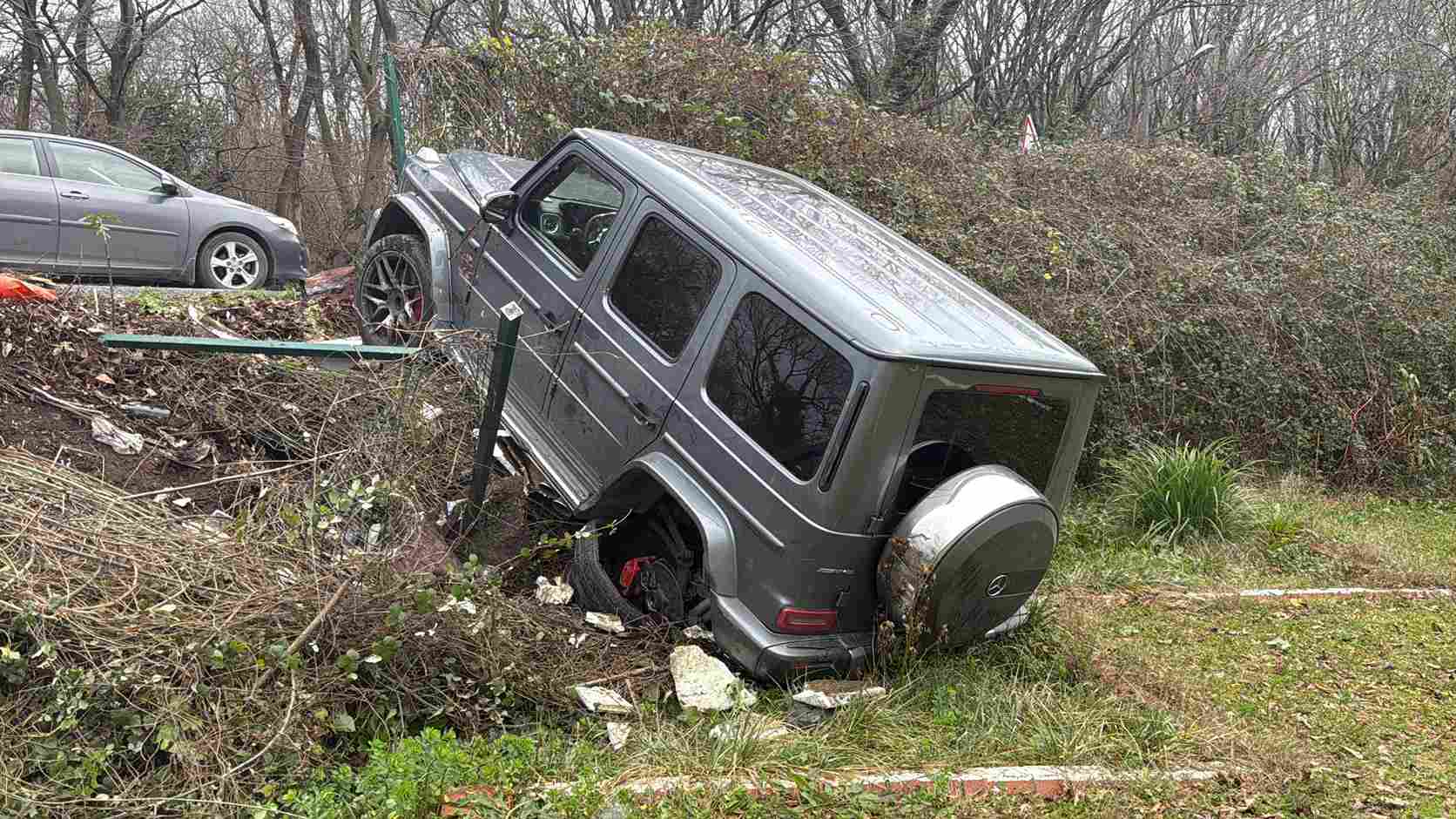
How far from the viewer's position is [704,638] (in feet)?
15.4

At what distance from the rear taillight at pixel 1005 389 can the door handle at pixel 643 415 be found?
1362mm

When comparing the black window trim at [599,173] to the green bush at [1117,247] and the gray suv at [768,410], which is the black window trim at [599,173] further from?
the green bush at [1117,247]

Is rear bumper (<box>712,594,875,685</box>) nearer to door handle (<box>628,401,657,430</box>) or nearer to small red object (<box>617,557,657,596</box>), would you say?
small red object (<box>617,557,657,596</box>)

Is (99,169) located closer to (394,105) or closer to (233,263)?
(233,263)

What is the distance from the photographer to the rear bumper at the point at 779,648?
4.39m

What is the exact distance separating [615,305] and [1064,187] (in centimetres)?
742

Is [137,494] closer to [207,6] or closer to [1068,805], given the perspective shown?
[1068,805]

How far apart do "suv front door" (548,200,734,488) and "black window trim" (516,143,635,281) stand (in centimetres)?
12

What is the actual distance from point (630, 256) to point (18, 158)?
7.29 m

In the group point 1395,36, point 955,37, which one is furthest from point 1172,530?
point 1395,36

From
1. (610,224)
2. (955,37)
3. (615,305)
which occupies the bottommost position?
(615,305)

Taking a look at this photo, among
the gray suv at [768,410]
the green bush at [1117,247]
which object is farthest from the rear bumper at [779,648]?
the green bush at [1117,247]

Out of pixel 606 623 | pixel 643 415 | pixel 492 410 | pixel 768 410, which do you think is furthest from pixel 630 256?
pixel 606 623

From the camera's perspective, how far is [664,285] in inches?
200
